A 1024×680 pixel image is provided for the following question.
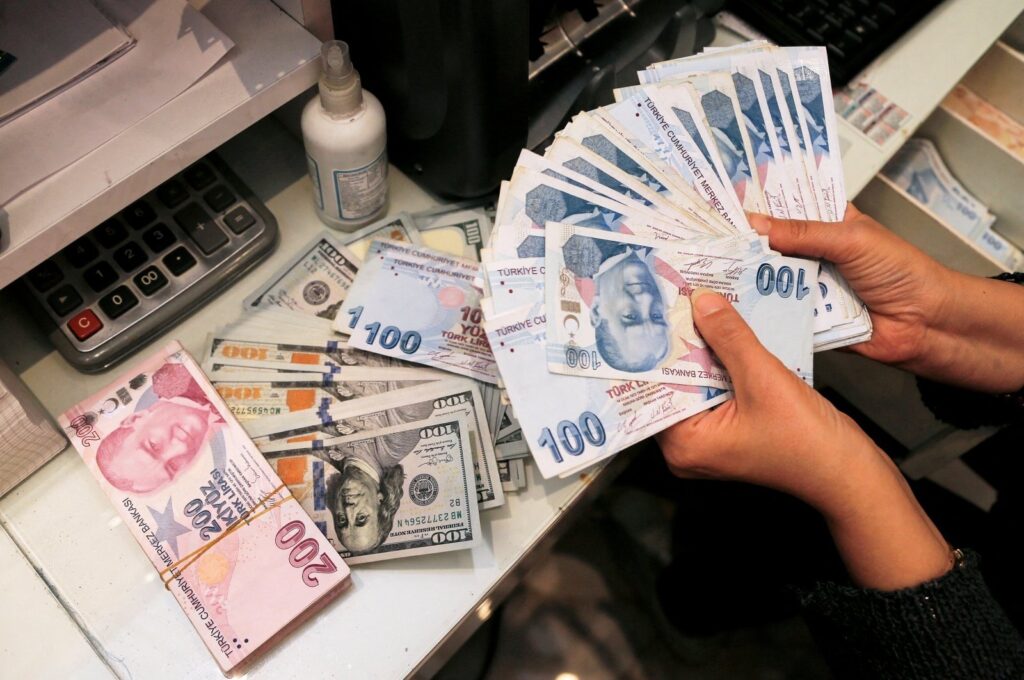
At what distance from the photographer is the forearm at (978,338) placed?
0.75m

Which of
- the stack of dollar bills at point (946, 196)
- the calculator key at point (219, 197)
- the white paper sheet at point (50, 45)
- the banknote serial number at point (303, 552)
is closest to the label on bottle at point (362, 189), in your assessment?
the calculator key at point (219, 197)

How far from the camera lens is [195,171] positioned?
0.75 metres

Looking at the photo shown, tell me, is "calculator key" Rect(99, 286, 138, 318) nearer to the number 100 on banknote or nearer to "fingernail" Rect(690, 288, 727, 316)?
the number 100 on banknote

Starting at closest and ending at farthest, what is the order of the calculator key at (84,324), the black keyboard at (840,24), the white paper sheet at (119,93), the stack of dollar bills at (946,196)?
the white paper sheet at (119,93) < the calculator key at (84,324) < the black keyboard at (840,24) < the stack of dollar bills at (946,196)

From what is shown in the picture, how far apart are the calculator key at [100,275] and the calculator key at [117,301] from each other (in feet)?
0.03

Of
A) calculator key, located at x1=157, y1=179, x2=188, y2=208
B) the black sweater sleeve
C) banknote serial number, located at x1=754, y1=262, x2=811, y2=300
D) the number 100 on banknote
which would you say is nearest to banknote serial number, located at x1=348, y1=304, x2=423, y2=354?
the number 100 on banknote

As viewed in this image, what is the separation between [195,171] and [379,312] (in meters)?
0.24

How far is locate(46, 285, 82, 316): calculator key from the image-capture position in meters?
0.68

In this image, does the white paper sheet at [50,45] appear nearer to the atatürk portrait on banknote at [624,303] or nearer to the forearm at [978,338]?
the atatürk portrait on banknote at [624,303]

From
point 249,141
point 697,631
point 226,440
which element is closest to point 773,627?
point 697,631

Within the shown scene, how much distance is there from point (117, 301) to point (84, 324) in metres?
0.03

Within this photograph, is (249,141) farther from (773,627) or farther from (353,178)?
(773,627)

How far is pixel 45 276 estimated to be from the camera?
2.27 ft

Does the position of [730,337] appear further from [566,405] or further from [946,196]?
[946,196]
